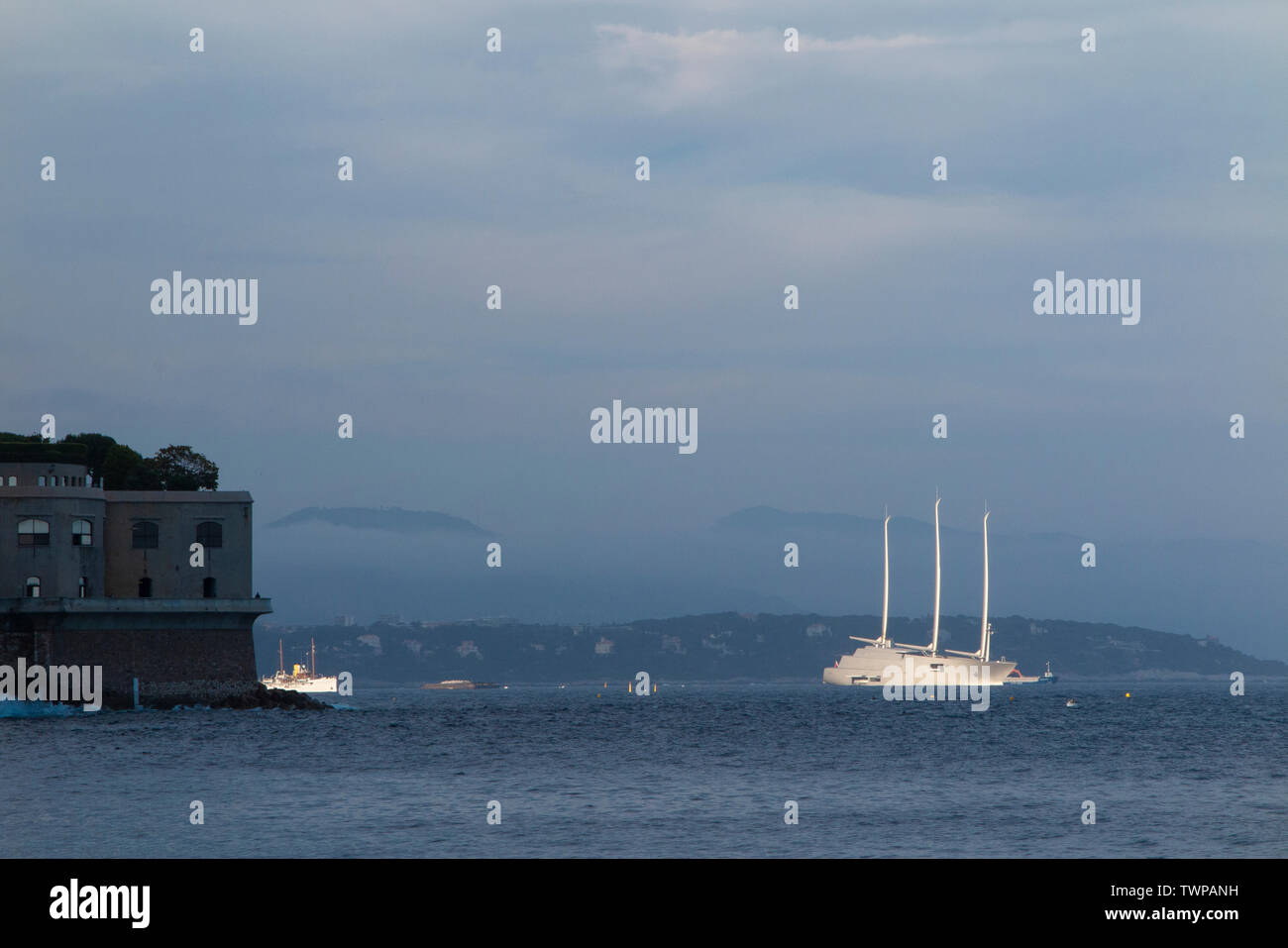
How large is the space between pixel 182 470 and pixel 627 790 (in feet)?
280

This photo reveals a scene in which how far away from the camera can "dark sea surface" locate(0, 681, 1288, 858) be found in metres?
38.2

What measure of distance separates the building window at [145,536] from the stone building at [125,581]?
0.24 feet

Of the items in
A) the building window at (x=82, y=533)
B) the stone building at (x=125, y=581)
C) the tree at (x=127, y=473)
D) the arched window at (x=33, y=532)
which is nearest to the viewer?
the stone building at (x=125, y=581)

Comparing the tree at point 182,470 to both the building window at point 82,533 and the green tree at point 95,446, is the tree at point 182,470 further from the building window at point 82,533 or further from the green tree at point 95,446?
the building window at point 82,533

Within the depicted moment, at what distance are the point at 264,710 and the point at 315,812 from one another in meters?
68.4

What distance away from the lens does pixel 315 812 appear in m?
44.6

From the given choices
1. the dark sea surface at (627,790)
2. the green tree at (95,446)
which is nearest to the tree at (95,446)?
the green tree at (95,446)

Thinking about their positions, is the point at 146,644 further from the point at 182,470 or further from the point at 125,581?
the point at 182,470

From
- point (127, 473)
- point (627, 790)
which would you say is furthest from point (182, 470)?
point (627, 790)

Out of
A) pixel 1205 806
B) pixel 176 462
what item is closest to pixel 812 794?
pixel 1205 806

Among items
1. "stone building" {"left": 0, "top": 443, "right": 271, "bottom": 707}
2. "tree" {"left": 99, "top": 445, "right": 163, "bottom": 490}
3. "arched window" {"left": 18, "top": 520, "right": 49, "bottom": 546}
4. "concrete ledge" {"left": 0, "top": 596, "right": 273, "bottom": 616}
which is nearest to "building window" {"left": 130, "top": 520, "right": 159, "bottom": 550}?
"stone building" {"left": 0, "top": 443, "right": 271, "bottom": 707}

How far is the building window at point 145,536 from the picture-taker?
108 meters
